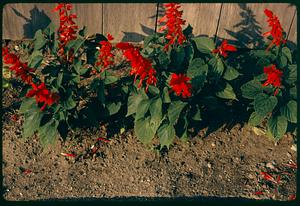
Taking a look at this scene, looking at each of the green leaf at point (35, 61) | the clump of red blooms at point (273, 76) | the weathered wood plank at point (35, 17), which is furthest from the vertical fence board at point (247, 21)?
the green leaf at point (35, 61)

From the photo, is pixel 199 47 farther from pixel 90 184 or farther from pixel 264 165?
pixel 90 184

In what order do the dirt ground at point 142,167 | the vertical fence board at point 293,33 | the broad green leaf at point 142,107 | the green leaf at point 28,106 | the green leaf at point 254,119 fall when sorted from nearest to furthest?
the broad green leaf at point 142,107 → the green leaf at point 28,106 → the dirt ground at point 142,167 → the green leaf at point 254,119 → the vertical fence board at point 293,33

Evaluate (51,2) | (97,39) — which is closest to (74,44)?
(97,39)

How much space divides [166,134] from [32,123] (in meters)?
1.22

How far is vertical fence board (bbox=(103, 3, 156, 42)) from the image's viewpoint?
5.19 metres

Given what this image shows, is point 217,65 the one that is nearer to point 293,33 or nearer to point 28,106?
point 293,33

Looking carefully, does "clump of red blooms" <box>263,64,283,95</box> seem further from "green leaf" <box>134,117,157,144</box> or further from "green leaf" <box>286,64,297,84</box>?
"green leaf" <box>134,117,157,144</box>

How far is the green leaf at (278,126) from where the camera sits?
14.8 ft

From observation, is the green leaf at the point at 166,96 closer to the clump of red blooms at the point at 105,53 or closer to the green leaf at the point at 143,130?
the green leaf at the point at 143,130

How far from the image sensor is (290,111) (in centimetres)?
445

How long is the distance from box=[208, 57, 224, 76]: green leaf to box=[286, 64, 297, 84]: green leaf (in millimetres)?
692

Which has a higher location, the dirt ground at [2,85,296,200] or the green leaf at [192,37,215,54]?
the green leaf at [192,37,215,54]

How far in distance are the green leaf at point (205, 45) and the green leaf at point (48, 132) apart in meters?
1.50

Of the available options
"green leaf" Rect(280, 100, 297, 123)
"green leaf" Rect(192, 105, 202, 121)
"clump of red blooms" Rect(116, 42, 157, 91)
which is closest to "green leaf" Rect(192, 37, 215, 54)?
"green leaf" Rect(192, 105, 202, 121)
